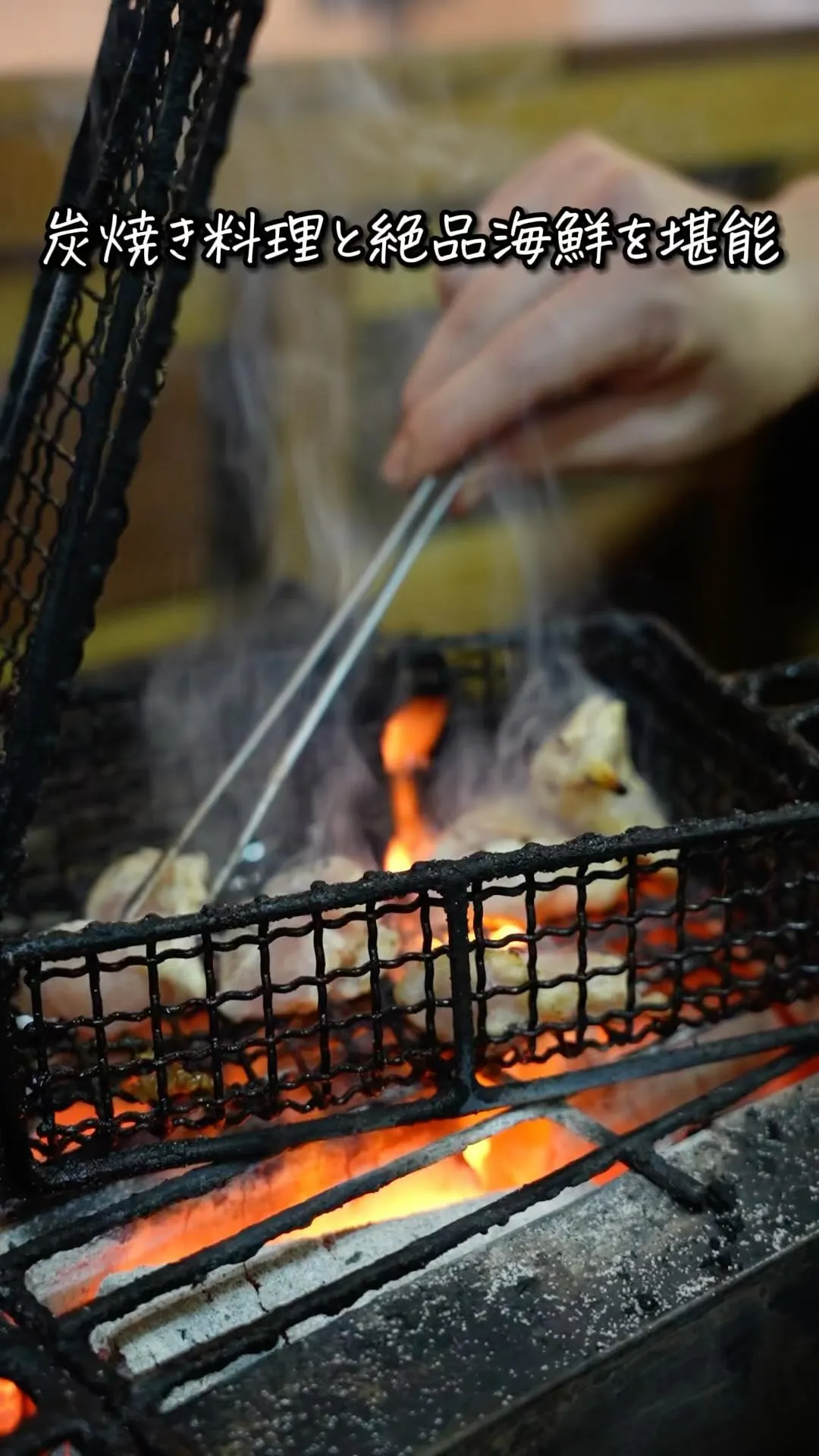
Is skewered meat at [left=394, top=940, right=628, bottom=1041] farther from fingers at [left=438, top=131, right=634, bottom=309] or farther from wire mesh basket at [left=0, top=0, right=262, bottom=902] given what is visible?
fingers at [left=438, top=131, right=634, bottom=309]

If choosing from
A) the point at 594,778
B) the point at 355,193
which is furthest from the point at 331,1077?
the point at 355,193

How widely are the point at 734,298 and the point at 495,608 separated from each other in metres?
→ 0.98

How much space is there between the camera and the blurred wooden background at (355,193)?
5.79 feet

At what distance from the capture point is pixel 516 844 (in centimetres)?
112

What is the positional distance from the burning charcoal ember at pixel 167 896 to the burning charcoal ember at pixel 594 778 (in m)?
0.34

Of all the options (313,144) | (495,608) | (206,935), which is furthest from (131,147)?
(495,608)

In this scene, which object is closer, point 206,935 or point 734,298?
point 206,935

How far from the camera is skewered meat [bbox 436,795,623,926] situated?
1.11m

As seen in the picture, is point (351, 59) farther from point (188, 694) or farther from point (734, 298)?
point (188, 694)

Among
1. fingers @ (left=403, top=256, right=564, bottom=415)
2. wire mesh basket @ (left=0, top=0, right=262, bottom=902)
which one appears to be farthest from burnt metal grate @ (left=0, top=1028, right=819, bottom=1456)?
fingers @ (left=403, top=256, right=564, bottom=415)

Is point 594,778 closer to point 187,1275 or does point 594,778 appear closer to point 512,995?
point 512,995

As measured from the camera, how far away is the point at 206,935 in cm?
80

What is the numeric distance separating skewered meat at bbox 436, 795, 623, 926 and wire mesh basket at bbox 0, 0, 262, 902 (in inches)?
17.0

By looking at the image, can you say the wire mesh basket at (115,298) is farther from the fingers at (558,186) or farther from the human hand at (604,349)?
the fingers at (558,186)
